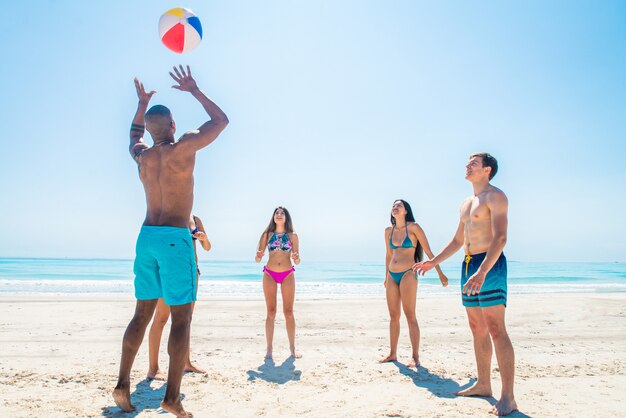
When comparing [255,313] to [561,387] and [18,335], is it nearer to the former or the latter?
[18,335]

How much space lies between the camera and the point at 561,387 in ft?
15.6

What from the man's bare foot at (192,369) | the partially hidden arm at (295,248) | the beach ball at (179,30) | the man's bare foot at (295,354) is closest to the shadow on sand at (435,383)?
the man's bare foot at (295,354)

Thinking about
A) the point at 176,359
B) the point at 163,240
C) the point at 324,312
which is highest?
the point at 163,240

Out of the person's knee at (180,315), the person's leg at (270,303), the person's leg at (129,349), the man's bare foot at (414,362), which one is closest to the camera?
the person's knee at (180,315)

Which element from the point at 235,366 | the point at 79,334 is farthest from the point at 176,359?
the point at 79,334

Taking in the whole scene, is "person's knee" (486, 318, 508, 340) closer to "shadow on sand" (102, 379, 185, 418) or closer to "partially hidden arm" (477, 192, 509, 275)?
"partially hidden arm" (477, 192, 509, 275)

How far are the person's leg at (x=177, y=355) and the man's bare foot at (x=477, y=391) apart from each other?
281 cm

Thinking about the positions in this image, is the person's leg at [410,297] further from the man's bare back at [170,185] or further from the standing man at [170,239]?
the man's bare back at [170,185]

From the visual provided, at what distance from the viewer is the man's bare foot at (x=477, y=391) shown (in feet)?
14.7

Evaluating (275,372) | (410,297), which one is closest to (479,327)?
(410,297)

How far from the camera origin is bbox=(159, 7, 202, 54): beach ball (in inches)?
189

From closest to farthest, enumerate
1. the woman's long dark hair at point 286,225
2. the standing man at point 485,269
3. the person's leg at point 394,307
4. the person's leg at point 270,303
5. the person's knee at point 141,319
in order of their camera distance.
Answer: the person's knee at point 141,319
the standing man at point 485,269
the person's leg at point 394,307
the person's leg at point 270,303
the woman's long dark hair at point 286,225

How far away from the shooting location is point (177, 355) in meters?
3.48

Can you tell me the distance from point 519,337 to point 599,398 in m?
3.76
